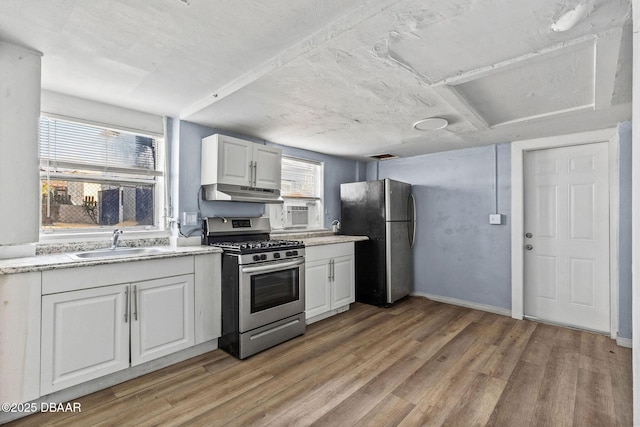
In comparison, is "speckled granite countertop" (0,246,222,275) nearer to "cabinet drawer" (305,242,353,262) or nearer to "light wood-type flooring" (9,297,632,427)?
"light wood-type flooring" (9,297,632,427)

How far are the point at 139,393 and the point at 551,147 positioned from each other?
14.8 ft

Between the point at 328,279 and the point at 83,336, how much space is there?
7.43 feet

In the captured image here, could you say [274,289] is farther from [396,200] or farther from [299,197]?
[396,200]

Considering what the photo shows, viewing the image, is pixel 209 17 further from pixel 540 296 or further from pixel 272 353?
pixel 540 296

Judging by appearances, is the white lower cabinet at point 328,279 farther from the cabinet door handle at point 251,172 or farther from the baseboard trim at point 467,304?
the baseboard trim at point 467,304

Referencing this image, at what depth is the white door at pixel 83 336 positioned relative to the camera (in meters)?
1.87

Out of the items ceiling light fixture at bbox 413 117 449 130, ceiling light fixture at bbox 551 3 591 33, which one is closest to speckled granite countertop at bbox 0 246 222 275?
ceiling light fixture at bbox 413 117 449 130

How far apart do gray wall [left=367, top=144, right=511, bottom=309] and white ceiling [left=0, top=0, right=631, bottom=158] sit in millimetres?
1064

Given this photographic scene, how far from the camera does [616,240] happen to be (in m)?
3.00

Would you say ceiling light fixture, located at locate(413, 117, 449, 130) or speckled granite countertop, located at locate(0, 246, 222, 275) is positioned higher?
ceiling light fixture, located at locate(413, 117, 449, 130)

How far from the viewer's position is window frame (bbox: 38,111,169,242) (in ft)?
7.99

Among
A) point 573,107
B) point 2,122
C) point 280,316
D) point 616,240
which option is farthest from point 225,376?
point 616,240

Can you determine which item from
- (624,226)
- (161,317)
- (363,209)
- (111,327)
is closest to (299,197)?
(363,209)

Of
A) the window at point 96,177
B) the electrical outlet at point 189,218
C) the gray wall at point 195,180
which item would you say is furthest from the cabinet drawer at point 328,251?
the window at point 96,177
